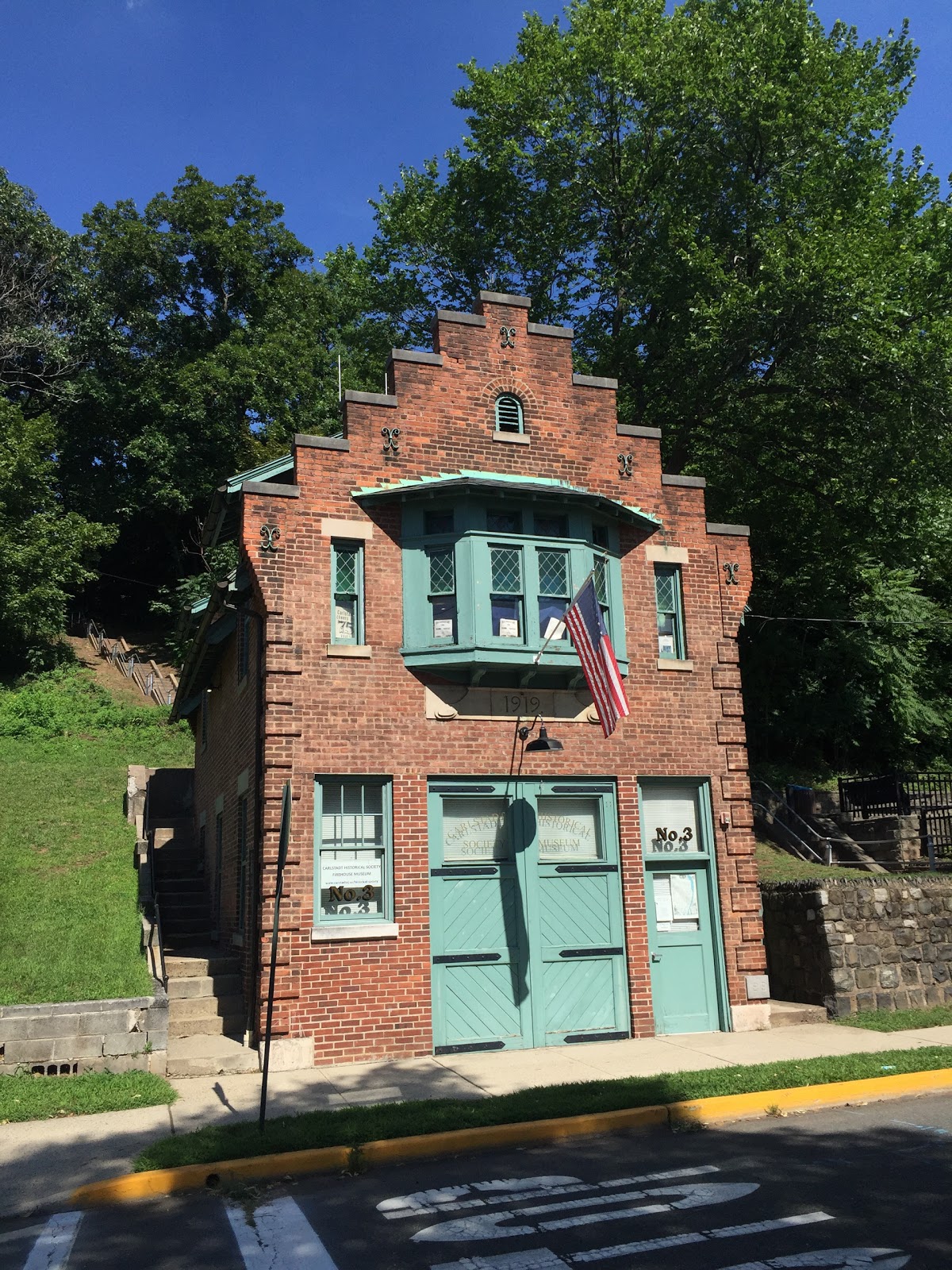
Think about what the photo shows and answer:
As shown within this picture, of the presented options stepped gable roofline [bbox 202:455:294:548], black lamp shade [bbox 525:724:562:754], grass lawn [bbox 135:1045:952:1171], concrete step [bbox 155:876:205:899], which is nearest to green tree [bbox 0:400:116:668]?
concrete step [bbox 155:876:205:899]

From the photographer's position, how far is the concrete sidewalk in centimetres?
792

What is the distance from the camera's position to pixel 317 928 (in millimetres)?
12125

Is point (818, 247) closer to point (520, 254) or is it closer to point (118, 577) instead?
point (520, 254)

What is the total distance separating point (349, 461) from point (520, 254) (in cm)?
1794

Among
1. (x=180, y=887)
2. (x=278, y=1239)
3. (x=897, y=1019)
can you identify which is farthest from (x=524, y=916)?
(x=180, y=887)

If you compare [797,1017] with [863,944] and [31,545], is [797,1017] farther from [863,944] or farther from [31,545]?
[31,545]

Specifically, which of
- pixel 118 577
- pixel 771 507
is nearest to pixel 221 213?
pixel 118 577

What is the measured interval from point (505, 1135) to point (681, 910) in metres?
6.02

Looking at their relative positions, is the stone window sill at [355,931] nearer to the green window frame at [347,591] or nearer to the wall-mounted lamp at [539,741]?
the wall-mounted lamp at [539,741]

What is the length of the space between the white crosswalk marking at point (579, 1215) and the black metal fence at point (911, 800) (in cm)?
1603

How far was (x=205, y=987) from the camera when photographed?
13211 mm

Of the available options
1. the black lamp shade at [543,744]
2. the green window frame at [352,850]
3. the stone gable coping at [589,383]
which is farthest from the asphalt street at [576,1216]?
the stone gable coping at [589,383]

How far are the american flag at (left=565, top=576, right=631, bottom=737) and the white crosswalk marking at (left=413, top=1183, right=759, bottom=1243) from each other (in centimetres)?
579

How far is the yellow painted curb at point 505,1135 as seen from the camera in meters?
7.52
